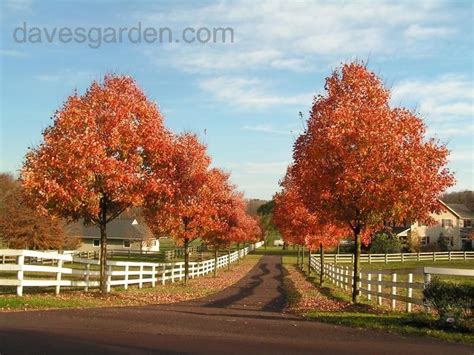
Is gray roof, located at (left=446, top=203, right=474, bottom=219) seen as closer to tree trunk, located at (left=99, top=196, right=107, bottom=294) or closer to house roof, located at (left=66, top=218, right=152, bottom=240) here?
house roof, located at (left=66, top=218, right=152, bottom=240)

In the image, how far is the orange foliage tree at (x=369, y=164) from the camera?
1711 centimetres

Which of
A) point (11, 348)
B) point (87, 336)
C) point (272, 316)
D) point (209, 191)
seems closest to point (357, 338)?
point (272, 316)

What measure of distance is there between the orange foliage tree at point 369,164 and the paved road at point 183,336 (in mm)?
5889

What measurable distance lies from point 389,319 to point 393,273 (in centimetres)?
357

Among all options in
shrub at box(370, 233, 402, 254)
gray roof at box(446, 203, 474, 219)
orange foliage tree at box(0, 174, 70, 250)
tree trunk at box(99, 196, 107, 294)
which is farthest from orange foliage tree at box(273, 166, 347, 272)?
gray roof at box(446, 203, 474, 219)

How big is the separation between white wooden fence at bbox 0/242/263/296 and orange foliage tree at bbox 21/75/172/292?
150 cm

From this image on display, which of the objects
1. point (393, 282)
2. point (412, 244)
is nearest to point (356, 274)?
point (393, 282)

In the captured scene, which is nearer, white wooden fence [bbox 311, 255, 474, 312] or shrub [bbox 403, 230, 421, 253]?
white wooden fence [bbox 311, 255, 474, 312]

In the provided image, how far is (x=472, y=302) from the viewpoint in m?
11.7

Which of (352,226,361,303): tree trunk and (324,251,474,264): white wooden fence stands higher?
(352,226,361,303): tree trunk

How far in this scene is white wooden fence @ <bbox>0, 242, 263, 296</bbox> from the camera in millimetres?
15938

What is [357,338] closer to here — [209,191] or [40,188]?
[40,188]

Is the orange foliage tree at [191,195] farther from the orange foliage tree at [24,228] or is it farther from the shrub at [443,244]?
the shrub at [443,244]

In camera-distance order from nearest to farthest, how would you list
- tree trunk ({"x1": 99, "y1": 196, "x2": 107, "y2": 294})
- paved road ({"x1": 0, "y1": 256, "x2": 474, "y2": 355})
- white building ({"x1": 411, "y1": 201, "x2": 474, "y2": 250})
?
1. paved road ({"x1": 0, "y1": 256, "x2": 474, "y2": 355})
2. tree trunk ({"x1": 99, "y1": 196, "x2": 107, "y2": 294})
3. white building ({"x1": 411, "y1": 201, "x2": 474, "y2": 250})
